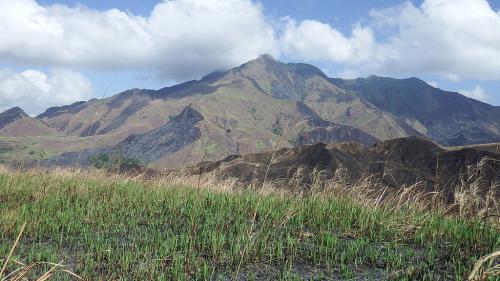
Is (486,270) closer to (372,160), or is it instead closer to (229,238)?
(229,238)

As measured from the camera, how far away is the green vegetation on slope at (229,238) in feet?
16.8

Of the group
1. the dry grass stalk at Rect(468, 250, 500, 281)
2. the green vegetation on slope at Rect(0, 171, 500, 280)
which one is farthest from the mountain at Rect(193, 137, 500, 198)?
the dry grass stalk at Rect(468, 250, 500, 281)

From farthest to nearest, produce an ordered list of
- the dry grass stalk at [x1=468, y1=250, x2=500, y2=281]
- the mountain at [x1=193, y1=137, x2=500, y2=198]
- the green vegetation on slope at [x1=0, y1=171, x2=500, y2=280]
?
1. the mountain at [x1=193, y1=137, x2=500, y2=198]
2. the green vegetation on slope at [x1=0, y1=171, x2=500, y2=280]
3. the dry grass stalk at [x1=468, y1=250, x2=500, y2=281]

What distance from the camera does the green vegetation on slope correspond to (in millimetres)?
5125

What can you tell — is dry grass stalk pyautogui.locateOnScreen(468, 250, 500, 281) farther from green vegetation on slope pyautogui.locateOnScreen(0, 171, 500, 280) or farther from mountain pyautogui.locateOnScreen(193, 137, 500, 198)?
mountain pyautogui.locateOnScreen(193, 137, 500, 198)

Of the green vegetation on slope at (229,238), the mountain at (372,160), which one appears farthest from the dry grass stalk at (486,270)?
the mountain at (372,160)

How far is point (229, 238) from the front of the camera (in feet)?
19.4

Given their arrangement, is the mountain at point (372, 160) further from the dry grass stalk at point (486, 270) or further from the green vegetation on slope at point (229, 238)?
the dry grass stalk at point (486, 270)

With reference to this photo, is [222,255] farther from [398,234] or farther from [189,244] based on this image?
[398,234]

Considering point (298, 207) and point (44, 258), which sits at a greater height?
point (298, 207)

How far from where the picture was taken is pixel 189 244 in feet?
19.7

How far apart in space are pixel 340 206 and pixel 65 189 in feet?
19.3

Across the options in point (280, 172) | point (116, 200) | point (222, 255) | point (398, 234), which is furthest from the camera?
point (280, 172)

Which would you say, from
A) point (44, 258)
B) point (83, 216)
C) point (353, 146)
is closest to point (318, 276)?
point (44, 258)
